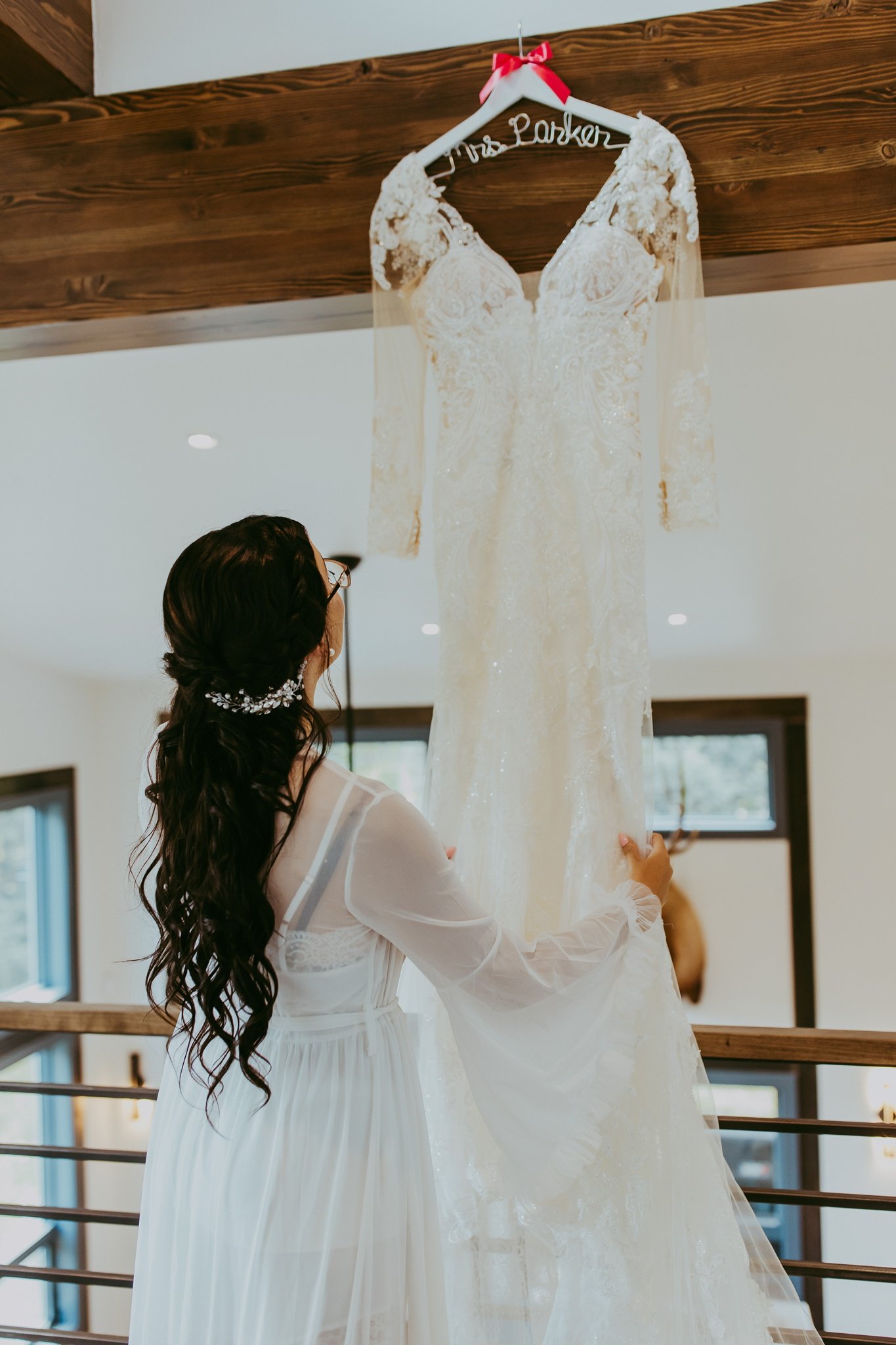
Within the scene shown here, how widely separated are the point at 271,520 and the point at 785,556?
11.4 ft

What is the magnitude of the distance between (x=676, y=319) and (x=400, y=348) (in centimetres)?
47

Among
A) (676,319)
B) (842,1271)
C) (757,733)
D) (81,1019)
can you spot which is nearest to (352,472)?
(676,319)

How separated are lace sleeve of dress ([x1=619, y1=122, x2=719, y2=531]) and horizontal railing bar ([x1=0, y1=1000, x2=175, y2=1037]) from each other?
1275 mm

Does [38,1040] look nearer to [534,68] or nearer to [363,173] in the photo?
[363,173]

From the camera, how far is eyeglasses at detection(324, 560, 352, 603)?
1.19 m

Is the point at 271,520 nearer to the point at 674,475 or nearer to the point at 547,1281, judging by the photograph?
the point at 674,475

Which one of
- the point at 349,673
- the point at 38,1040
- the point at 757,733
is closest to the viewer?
the point at 349,673

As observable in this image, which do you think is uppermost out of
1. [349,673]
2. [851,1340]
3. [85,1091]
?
[349,673]

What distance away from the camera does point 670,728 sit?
6.06 m

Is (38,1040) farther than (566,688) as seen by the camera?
Yes

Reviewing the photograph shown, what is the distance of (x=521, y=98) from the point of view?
5.62 feet

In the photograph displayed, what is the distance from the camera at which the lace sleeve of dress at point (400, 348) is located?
67.0 inches

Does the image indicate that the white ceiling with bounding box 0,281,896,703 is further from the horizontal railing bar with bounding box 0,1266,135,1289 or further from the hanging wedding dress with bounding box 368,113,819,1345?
the horizontal railing bar with bounding box 0,1266,135,1289

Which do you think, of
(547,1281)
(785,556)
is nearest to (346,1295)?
(547,1281)
